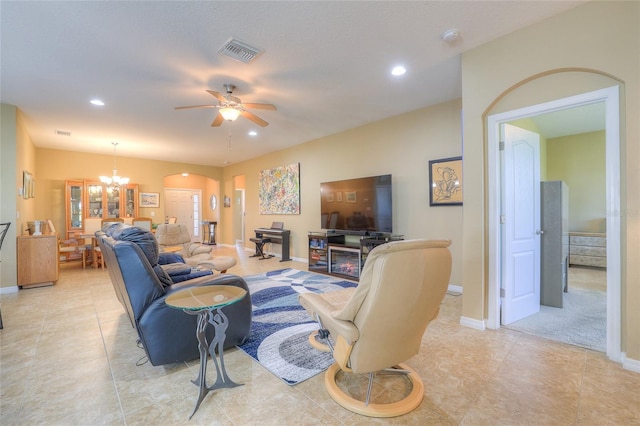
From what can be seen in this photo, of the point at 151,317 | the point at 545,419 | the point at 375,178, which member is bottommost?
the point at 545,419

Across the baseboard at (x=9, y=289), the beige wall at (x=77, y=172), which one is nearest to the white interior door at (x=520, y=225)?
the baseboard at (x=9, y=289)

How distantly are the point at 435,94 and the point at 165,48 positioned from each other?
3307 millimetres

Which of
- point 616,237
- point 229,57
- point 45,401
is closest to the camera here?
point 45,401

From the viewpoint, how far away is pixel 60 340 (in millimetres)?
2584

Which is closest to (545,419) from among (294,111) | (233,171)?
(294,111)

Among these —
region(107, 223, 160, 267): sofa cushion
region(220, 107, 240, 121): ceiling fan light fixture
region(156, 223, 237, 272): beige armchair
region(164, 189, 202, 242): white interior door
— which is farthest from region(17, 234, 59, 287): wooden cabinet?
region(164, 189, 202, 242): white interior door

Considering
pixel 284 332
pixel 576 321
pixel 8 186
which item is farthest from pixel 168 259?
pixel 576 321

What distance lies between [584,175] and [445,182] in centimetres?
406

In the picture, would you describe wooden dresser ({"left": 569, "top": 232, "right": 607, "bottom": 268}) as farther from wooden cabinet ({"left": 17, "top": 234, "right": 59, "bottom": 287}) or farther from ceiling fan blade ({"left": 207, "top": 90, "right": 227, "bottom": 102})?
wooden cabinet ({"left": 17, "top": 234, "right": 59, "bottom": 287})

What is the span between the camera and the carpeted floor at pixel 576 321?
2.53 m

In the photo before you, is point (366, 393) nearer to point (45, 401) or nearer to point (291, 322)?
point (291, 322)

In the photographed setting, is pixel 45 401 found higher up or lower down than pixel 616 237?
lower down

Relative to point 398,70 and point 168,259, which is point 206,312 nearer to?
point 168,259

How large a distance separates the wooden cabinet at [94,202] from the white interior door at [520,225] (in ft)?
28.2
